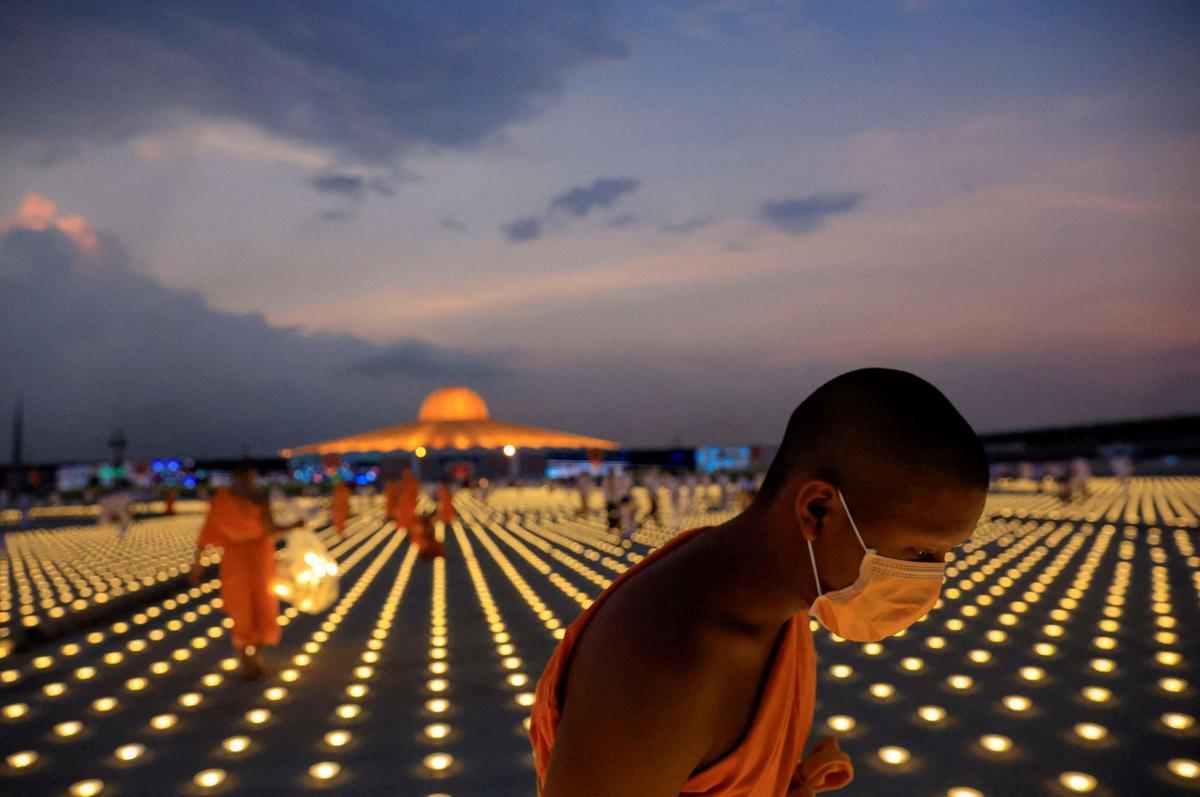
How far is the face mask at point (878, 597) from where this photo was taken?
1.22 meters

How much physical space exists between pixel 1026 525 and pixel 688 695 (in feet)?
50.8

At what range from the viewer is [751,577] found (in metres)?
1.16

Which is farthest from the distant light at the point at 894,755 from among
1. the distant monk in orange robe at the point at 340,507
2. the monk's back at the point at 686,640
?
the distant monk in orange robe at the point at 340,507

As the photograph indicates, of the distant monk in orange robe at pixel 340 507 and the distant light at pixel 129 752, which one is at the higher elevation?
the distant monk in orange robe at pixel 340 507

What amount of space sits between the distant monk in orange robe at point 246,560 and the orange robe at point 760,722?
452 cm

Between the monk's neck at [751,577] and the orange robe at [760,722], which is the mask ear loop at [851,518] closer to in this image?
the monk's neck at [751,577]

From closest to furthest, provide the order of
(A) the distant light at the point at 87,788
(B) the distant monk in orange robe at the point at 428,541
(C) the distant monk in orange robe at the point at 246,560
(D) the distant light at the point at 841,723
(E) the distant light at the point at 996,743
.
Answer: (A) the distant light at the point at 87,788 < (E) the distant light at the point at 996,743 < (D) the distant light at the point at 841,723 < (C) the distant monk in orange robe at the point at 246,560 < (B) the distant monk in orange robe at the point at 428,541

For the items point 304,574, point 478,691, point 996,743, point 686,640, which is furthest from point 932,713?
point 304,574

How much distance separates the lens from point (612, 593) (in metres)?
1.24

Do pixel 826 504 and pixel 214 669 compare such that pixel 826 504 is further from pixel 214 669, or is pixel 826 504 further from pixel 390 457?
pixel 390 457

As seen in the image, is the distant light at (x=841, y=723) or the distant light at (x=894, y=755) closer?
the distant light at (x=894, y=755)

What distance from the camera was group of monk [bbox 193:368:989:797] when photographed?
3.38 ft

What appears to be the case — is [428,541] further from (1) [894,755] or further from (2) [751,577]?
(2) [751,577]

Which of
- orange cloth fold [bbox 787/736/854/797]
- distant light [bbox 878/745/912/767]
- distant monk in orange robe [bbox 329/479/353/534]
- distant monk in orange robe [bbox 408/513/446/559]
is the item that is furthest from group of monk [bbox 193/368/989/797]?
distant monk in orange robe [bbox 329/479/353/534]
